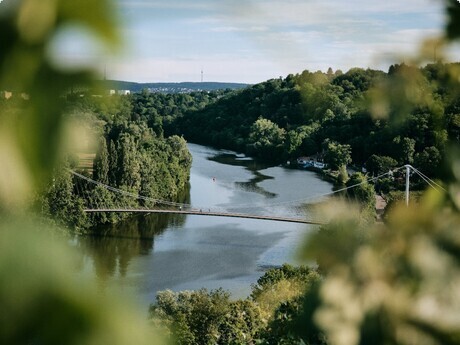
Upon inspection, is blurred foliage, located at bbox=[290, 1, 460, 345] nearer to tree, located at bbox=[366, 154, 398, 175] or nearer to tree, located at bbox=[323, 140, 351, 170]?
tree, located at bbox=[323, 140, 351, 170]

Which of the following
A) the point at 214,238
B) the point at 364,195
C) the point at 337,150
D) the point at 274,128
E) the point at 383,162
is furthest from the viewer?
the point at 214,238

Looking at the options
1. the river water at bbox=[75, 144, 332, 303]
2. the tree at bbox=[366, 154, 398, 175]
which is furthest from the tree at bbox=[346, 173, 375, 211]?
the river water at bbox=[75, 144, 332, 303]

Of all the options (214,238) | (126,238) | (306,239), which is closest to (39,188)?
(306,239)

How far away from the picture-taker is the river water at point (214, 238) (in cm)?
1057

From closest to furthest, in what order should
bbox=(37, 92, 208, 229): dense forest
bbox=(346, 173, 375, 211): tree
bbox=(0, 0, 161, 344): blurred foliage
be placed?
bbox=(0, 0, 161, 344): blurred foliage, bbox=(346, 173, 375, 211): tree, bbox=(37, 92, 208, 229): dense forest

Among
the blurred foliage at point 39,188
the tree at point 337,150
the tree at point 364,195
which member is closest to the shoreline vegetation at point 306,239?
the blurred foliage at point 39,188

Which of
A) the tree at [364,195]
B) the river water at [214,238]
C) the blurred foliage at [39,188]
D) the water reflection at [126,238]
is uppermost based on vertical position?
the blurred foliage at [39,188]

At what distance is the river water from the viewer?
1057cm

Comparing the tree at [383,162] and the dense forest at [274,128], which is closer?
the dense forest at [274,128]

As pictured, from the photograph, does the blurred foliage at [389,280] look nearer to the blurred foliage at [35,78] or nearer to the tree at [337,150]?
the blurred foliage at [35,78]

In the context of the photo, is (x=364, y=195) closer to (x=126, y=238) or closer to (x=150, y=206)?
(x=126, y=238)

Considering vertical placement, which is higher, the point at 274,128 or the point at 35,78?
the point at 35,78

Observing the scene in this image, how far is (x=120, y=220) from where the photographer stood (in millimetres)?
16391

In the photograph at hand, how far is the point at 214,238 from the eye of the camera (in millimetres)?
13445
